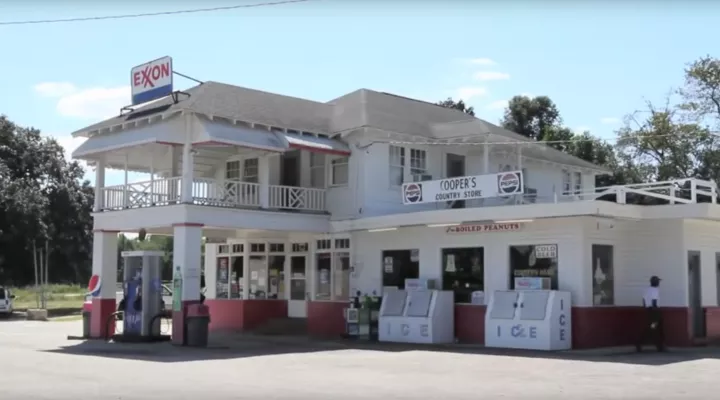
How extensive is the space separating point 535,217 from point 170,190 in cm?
1054

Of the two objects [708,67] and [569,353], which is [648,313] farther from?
[708,67]

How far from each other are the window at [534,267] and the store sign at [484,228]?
53cm

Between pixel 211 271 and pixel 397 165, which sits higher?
pixel 397 165

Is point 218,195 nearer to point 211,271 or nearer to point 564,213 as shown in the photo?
point 211,271

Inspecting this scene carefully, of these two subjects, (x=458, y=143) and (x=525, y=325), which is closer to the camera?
(x=525, y=325)

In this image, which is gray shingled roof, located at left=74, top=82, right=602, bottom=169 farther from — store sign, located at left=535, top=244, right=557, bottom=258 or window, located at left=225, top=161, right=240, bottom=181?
store sign, located at left=535, top=244, right=557, bottom=258

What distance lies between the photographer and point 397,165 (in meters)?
26.9

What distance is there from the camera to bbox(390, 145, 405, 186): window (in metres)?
26.8

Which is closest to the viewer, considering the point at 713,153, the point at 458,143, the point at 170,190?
the point at 170,190

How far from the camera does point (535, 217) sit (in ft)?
69.0

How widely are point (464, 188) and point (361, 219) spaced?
10.8 ft

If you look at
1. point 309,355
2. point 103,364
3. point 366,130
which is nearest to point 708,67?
point 366,130

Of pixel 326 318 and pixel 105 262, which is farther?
pixel 326 318

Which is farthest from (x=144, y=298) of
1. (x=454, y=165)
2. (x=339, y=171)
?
(x=454, y=165)
